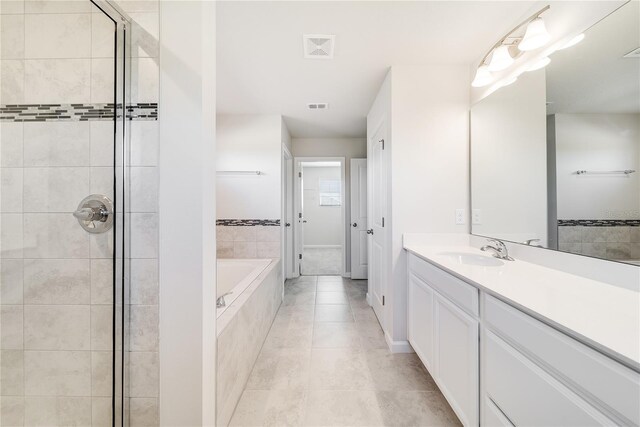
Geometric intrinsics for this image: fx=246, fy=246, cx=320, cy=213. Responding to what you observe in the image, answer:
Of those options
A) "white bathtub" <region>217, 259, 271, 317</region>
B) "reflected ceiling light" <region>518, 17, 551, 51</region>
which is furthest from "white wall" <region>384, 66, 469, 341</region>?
"white bathtub" <region>217, 259, 271, 317</region>

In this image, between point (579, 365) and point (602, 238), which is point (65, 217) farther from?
point (602, 238)

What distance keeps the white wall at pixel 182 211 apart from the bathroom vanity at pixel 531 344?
113cm

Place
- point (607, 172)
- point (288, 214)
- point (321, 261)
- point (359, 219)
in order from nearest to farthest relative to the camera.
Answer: point (607, 172) → point (288, 214) → point (359, 219) → point (321, 261)

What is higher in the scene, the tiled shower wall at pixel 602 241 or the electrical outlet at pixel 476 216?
the electrical outlet at pixel 476 216

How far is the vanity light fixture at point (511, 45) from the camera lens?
1.31m

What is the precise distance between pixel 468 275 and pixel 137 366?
1.45m

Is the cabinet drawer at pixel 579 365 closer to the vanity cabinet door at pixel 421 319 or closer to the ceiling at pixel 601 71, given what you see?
the vanity cabinet door at pixel 421 319

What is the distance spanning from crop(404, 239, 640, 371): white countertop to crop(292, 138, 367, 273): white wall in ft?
9.52

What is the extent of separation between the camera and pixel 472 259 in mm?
1612

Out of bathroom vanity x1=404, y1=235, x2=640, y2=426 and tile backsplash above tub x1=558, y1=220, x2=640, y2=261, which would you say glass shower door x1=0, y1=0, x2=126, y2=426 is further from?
tile backsplash above tub x1=558, y1=220, x2=640, y2=261

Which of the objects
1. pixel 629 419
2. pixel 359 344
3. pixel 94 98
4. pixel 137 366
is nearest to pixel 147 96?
pixel 94 98

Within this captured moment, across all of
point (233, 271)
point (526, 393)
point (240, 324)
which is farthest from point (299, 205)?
point (526, 393)

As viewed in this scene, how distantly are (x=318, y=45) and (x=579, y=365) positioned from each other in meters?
2.03

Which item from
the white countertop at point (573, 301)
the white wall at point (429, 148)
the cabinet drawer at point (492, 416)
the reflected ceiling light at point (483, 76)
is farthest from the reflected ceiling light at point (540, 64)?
the cabinet drawer at point (492, 416)
